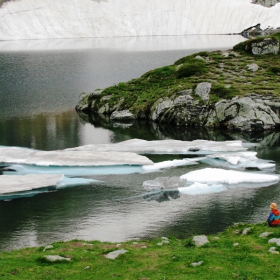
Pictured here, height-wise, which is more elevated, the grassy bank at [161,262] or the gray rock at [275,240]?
the gray rock at [275,240]

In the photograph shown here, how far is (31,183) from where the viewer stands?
42625 mm

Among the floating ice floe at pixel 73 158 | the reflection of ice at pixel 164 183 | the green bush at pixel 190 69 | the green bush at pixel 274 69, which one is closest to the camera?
the reflection of ice at pixel 164 183

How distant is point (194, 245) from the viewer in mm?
24109

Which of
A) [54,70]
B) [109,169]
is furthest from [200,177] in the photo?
[54,70]

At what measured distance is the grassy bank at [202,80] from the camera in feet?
252

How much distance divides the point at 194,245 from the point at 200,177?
2037 centimetres

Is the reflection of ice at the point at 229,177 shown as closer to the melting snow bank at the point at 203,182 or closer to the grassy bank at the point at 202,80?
the melting snow bank at the point at 203,182

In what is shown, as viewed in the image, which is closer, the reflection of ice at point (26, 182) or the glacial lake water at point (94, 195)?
the glacial lake water at point (94, 195)

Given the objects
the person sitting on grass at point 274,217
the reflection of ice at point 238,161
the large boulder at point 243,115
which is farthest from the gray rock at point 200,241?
the large boulder at point 243,115

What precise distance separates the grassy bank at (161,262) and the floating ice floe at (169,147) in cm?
3024

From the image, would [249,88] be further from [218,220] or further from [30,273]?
[30,273]

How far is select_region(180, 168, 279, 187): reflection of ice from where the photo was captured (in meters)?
43.5

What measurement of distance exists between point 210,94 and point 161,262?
56822 millimetres

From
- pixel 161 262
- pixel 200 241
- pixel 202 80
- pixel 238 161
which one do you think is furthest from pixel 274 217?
pixel 202 80
